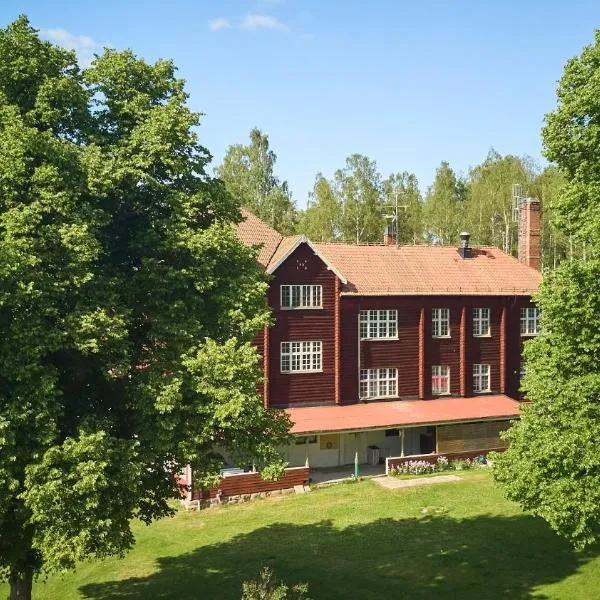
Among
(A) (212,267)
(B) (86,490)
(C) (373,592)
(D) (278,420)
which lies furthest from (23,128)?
(C) (373,592)

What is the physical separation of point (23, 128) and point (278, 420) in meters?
10.0

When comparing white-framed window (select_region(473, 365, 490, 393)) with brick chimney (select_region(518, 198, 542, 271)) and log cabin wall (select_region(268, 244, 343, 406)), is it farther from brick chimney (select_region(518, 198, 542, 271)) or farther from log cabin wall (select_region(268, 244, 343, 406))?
log cabin wall (select_region(268, 244, 343, 406))

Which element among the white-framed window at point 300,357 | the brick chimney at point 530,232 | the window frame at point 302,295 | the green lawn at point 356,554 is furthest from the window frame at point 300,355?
the brick chimney at point 530,232

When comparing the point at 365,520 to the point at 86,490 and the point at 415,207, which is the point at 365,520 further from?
the point at 415,207

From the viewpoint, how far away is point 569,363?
61.6 feet

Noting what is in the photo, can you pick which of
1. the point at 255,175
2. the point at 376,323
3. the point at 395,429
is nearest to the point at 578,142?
the point at 376,323

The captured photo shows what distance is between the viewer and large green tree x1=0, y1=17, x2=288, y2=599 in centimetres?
1488

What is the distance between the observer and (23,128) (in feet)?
51.2

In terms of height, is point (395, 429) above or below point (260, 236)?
below

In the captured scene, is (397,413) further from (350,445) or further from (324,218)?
(324,218)

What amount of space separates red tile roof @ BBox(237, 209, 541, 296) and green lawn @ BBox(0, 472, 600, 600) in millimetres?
12600

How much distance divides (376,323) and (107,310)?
24.4 m

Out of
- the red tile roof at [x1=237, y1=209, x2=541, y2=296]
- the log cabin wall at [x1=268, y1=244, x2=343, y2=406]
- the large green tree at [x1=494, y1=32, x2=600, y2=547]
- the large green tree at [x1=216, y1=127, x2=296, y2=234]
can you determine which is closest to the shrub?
the log cabin wall at [x1=268, y1=244, x2=343, y2=406]

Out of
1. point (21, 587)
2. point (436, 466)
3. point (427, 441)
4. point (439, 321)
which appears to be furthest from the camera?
point (439, 321)
